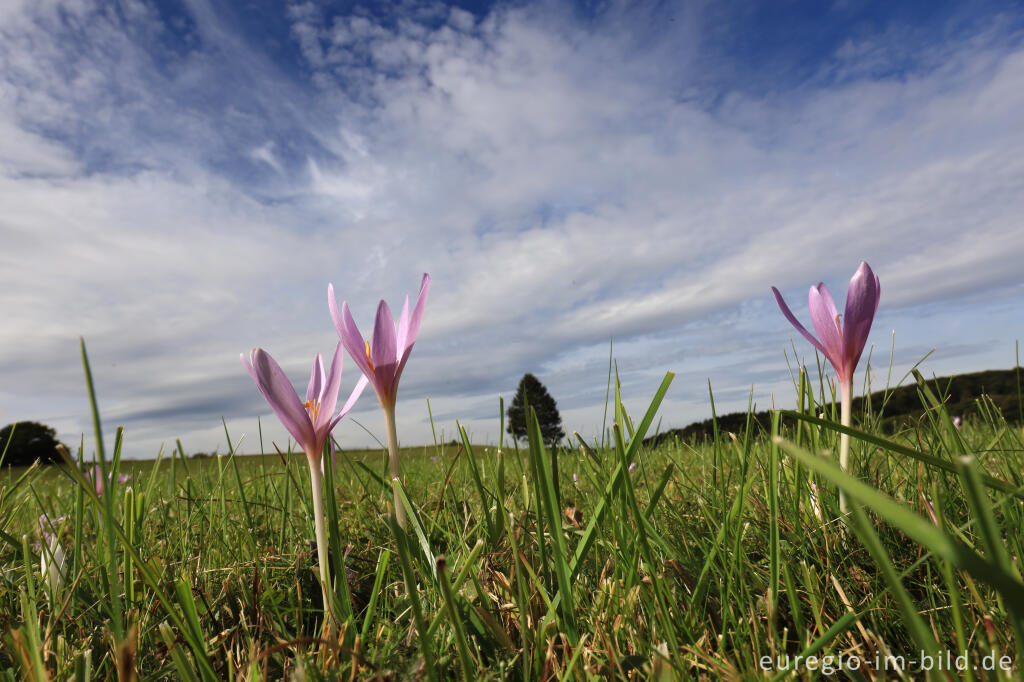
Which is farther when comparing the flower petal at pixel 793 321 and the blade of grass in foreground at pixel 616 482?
the flower petal at pixel 793 321

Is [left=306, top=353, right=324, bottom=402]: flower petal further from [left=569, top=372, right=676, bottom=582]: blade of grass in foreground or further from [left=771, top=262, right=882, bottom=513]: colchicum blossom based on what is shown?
[left=771, top=262, right=882, bottom=513]: colchicum blossom

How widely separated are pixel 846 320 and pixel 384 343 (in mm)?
1659

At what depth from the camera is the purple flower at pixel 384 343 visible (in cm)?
169

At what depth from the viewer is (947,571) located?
1209mm

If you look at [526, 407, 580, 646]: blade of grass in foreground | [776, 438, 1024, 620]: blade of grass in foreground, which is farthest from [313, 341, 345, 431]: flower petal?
[776, 438, 1024, 620]: blade of grass in foreground

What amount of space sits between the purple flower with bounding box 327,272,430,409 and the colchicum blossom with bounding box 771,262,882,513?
4.35 ft

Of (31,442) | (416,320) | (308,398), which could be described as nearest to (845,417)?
(416,320)

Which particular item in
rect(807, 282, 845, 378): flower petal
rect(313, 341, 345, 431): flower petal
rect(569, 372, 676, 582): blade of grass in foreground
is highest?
rect(807, 282, 845, 378): flower petal

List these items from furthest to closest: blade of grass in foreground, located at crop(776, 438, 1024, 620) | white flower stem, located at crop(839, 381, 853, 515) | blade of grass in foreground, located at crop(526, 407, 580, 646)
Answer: white flower stem, located at crop(839, 381, 853, 515) < blade of grass in foreground, located at crop(526, 407, 580, 646) < blade of grass in foreground, located at crop(776, 438, 1024, 620)

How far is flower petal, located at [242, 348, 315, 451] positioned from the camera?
5.19ft

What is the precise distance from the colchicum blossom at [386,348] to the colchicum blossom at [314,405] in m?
0.07

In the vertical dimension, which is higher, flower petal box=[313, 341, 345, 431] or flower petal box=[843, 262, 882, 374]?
flower petal box=[843, 262, 882, 374]

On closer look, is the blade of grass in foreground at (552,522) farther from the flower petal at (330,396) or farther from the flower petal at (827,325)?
the flower petal at (827,325)

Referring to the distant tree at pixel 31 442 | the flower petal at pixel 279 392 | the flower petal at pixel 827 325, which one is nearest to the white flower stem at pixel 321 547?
the flower petal at pixel 279 392
